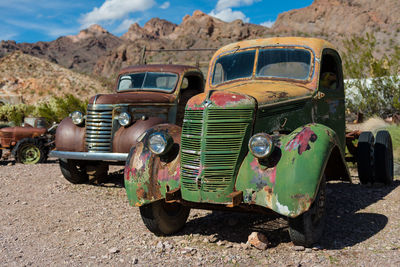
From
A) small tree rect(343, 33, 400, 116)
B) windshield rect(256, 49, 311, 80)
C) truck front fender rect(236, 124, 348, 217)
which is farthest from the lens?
small tree rect(343, 33, 400, 116)

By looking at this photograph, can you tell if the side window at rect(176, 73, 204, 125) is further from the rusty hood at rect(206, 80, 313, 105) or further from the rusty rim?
the rusty rim

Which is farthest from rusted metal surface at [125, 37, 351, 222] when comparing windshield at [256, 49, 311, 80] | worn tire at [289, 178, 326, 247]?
windshield at [256, 49, 311, 80]

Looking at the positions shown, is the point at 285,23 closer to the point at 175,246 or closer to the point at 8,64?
the point at 8,64

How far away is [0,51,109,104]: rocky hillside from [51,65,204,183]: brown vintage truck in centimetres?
2322

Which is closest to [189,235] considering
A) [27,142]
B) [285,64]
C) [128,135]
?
[285,64]

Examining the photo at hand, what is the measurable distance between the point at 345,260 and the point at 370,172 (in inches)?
128

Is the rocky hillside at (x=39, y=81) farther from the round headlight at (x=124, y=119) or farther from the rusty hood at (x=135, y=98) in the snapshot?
the round headlight at (x=124, y=119)

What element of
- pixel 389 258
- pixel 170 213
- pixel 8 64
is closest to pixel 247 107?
pixel 170 213

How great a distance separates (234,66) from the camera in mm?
5582

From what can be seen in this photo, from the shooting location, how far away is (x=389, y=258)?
12.3 ft

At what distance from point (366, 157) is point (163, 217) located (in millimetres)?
3764

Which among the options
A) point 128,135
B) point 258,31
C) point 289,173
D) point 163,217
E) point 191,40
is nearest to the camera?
point 289,173

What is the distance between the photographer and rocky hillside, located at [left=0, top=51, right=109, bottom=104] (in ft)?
100

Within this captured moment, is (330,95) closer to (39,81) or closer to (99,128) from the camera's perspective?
(99,128)
